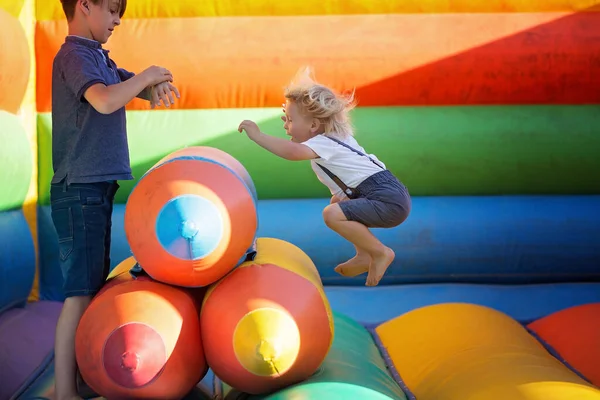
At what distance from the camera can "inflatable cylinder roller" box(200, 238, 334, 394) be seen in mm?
1360

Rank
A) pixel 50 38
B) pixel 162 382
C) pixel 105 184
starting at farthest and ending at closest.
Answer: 1. pixel 50 38
2. pixel 105 184
3. pixel 162 382

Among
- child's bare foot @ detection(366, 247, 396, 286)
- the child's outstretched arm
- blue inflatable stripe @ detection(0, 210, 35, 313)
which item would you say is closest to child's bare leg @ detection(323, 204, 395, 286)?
child's bare foot @ detection(366, 247, 396, 286)

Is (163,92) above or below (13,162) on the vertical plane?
Result: above

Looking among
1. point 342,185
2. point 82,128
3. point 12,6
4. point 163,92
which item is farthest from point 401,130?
point 12,6

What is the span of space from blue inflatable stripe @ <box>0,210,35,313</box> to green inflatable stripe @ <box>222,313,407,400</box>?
741 mm

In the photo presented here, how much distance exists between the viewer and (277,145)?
1.66m

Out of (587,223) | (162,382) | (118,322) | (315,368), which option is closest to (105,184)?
(118,322)

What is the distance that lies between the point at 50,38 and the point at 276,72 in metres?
0.72

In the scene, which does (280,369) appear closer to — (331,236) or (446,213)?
(331,236)

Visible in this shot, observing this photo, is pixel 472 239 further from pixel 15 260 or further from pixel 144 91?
pixel 15 260

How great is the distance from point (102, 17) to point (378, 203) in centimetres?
75

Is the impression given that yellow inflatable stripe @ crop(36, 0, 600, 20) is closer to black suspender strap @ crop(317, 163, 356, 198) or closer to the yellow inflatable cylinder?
black suspender strap @ crop(317, 163, 356, 198)

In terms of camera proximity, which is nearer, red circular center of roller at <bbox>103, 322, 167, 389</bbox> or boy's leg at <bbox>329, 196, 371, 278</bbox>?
red circular center of roller at <bbox>103, 322, 167, 389</bbox>

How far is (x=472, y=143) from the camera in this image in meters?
2.41
